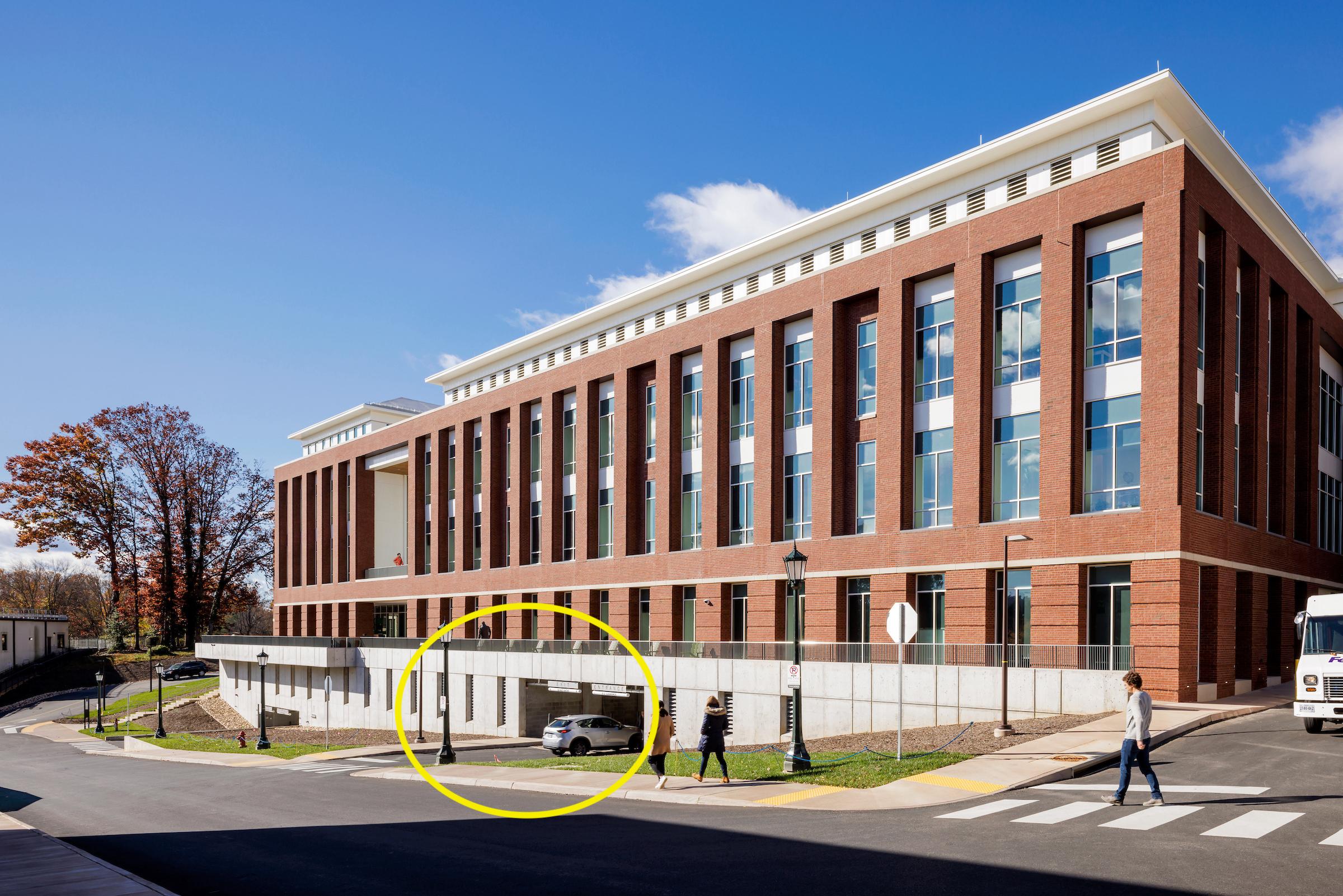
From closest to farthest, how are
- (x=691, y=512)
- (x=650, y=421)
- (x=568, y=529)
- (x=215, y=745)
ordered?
1. (x=691, y=512)
2. (x=215, y=745)
3. (x=650, y=421)
4. (x=568, y=529)

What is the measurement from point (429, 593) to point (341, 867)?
5394cm

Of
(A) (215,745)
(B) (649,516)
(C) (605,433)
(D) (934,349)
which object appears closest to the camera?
(D) (934,349)

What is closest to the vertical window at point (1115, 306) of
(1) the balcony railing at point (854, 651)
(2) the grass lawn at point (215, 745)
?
(1) the balcony railing at point (854, 651)

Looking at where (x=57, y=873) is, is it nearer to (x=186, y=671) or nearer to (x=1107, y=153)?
(x=1107, y=153)

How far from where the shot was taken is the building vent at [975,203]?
36844 mm

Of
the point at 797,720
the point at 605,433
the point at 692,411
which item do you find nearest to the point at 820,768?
the point at 797,720

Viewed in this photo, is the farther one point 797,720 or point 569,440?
point 569,440

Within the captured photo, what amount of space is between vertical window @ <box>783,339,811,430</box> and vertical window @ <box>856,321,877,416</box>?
272 cm

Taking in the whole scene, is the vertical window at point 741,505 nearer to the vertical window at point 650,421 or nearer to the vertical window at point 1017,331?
the vertical window at point 650,421

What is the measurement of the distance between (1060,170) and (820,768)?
2277 cm

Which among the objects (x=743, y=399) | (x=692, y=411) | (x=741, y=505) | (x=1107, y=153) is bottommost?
(x=741, y=505)

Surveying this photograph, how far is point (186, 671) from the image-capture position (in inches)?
3499

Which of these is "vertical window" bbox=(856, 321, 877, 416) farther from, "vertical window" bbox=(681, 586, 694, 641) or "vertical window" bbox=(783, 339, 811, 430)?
"vertical window" bbox=(681, 586, 694, 641)

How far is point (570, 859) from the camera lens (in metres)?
13.6
